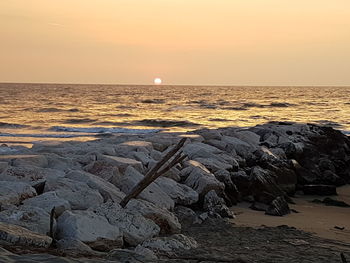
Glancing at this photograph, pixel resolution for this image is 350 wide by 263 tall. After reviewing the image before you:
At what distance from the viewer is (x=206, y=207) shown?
7.75 m

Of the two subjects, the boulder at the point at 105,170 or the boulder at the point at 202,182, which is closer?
the boulder at the point at 105,170

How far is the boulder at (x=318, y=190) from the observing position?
1056 centimetres

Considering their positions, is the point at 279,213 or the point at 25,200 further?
the point at 279,213

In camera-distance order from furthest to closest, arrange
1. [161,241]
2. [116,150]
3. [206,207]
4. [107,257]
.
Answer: [116,150], [206,207], [161,241], [107,257]

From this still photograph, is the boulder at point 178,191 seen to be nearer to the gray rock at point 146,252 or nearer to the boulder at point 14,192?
the boulder at point 14,192

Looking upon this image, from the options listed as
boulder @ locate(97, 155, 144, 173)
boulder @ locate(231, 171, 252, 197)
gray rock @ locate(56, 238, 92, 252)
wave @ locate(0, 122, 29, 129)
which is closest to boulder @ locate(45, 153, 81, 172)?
boulder @ locate(97, 155, 144, 173)

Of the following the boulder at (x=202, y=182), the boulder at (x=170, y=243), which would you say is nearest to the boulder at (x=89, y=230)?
the boulder at (x=170, y=243)

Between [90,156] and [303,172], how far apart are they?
568 cm

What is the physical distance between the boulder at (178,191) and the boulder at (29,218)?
8.41 feet

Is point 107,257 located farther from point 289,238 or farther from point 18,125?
point 18,125

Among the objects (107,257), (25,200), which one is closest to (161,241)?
(107,257)

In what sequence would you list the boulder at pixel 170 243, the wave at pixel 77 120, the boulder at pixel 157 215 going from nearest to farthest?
the boulder at pixel 170 243, the boulder at pixel 157 215, the wave at pixel 77 120

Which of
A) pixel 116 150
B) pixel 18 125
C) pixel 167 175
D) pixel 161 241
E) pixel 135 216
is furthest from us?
pixel 18 125

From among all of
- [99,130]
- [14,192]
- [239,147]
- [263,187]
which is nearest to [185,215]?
[263,187]
